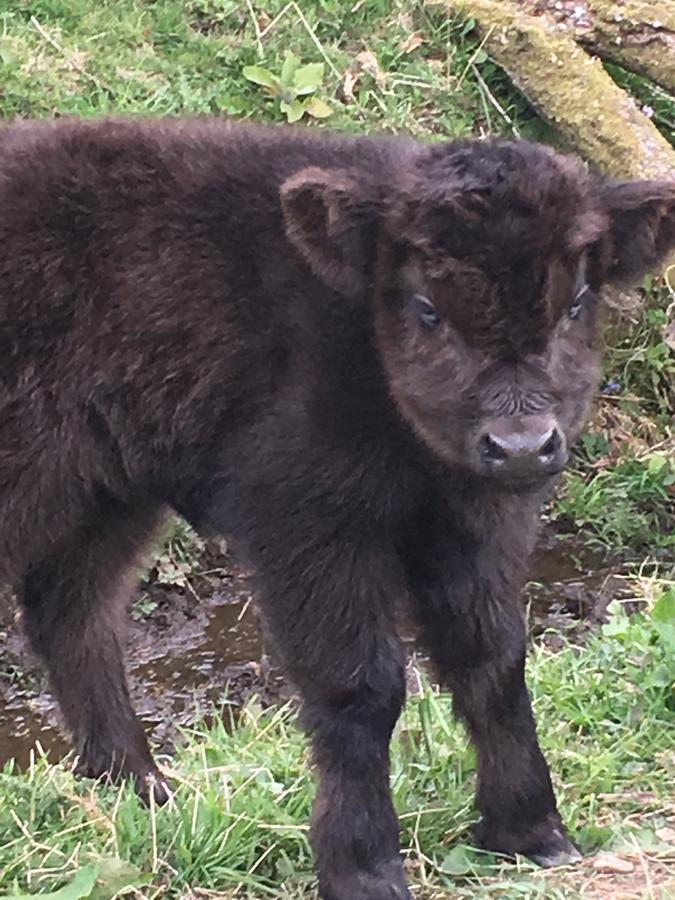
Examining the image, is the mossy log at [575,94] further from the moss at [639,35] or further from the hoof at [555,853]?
the hoof at [555,853]

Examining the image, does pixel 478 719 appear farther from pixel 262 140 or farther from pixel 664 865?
pixel 262 140

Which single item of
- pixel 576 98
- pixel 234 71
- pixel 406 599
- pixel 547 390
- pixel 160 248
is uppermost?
pixel 547 390

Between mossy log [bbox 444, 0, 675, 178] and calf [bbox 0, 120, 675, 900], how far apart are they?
11.4 ft

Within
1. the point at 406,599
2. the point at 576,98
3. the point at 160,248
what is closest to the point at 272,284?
the point at 160,248

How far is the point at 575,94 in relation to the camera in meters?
7.36

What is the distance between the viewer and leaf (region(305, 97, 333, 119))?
24.8 ft

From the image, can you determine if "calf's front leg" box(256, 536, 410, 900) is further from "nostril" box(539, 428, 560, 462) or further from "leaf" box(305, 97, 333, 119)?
"leaf" box(305, 97, 333, 119)

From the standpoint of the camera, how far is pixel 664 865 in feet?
11.6

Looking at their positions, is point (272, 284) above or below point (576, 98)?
above

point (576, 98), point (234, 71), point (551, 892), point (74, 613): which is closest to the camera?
point (551, 892)

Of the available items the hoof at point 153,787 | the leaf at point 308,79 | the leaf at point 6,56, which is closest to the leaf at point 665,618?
the hoof at point 153,787

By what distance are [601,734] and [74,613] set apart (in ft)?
5.33

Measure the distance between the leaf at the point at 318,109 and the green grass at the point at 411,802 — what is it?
12.2 feet

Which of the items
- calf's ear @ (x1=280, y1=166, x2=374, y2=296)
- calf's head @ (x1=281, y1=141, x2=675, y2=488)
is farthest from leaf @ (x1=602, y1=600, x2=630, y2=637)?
calf's ear @ (x1=280, y1=166, x2=374, y2=296)
